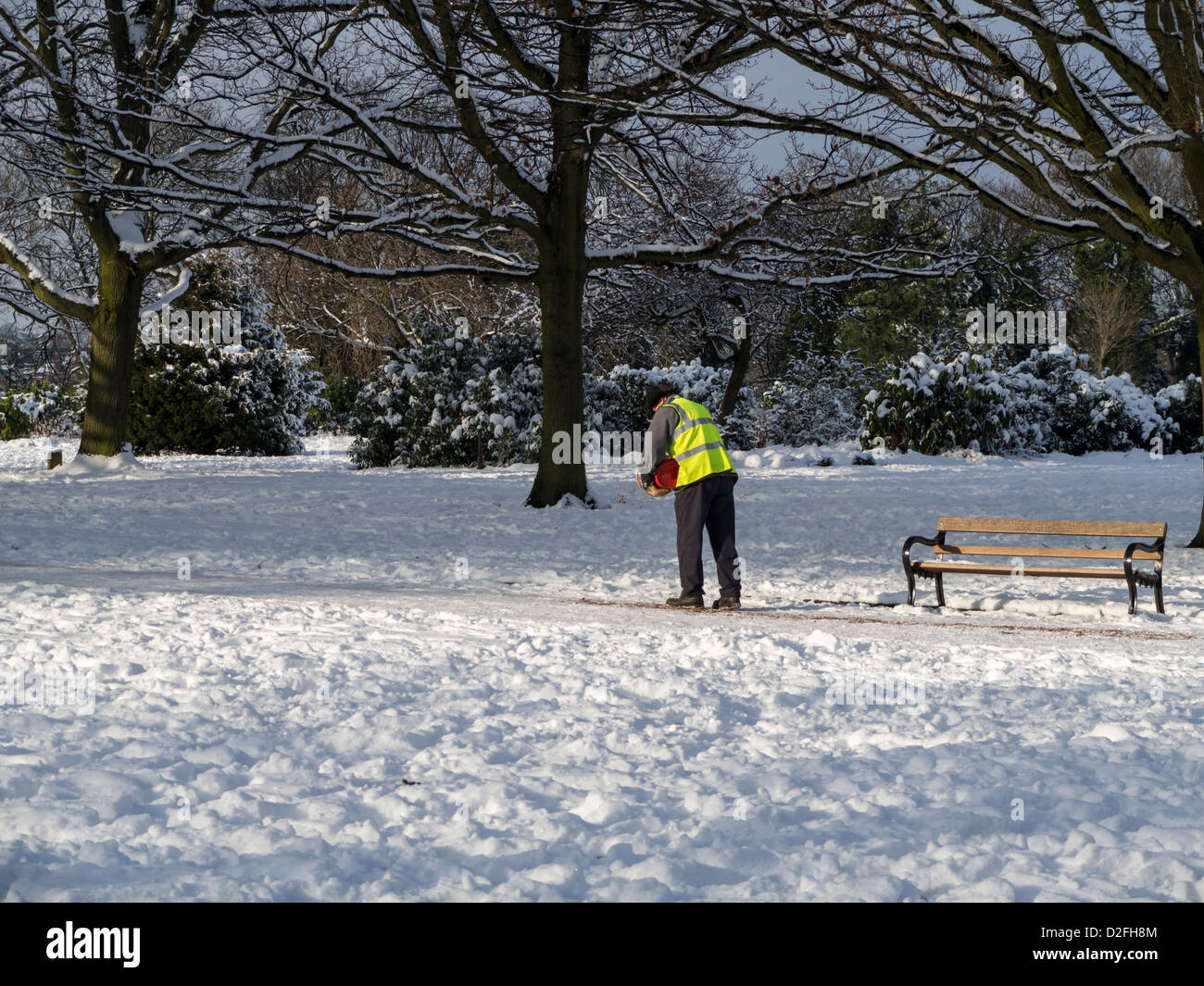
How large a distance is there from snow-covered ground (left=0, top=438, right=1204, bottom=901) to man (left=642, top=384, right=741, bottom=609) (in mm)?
523

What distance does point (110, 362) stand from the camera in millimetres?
19188

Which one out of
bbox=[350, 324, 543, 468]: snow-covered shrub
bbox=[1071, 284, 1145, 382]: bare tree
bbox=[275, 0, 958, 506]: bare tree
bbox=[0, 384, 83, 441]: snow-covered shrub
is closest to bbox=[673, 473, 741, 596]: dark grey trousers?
bbox=[275, 0, 958, 506]: bare tree

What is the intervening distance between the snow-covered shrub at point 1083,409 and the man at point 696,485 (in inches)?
779

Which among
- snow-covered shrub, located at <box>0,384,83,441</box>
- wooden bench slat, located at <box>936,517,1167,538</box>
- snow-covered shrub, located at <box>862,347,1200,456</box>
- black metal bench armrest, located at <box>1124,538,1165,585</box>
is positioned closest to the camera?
black metal bench armrest, located at <box>1124,538,1165,585</box>

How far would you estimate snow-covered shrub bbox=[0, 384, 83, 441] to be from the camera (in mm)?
32094

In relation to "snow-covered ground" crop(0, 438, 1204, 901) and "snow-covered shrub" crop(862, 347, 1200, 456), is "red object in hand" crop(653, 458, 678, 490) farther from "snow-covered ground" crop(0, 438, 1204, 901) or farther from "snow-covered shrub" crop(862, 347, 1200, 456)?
"snow-covered shrub" crop(862, 347, 1200, 456)

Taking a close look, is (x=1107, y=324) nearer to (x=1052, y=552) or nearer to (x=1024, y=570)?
(x=1052, y=552)

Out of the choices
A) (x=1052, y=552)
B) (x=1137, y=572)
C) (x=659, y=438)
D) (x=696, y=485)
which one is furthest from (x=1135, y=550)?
(x=659, y=438)

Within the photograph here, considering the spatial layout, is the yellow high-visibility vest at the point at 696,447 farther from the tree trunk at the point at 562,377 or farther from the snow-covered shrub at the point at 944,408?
the snow-covered shrub at the point at 944,408

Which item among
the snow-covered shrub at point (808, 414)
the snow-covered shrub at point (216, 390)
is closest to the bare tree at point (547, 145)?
the snow-covered shrub at point (216, 390)

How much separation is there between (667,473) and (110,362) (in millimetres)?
13273

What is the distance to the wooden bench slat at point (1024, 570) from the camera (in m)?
9.41

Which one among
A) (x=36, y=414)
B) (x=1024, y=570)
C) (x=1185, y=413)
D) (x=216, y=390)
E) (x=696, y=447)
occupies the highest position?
(x=216, y=390)
